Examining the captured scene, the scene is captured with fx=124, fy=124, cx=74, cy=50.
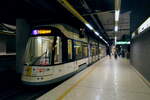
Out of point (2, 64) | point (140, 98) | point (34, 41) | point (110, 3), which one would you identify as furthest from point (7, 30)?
point (140, 98)

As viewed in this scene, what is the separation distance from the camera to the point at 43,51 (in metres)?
4.74

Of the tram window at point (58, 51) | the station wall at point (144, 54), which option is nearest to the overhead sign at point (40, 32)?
the tram window at point (58, 51)

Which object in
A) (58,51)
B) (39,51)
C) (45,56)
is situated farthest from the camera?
(58,51)

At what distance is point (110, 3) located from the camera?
23.5 ft

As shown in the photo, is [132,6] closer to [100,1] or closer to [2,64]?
[100,1]

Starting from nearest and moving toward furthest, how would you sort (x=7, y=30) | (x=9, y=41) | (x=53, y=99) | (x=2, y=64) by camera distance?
(x=53, y=99) < (x=2, y=64) < (x=7, y=30) < (x=9, y=41)

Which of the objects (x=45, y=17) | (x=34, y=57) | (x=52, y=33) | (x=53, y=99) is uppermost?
(x=45, y=17)

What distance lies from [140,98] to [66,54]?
3.21 meters

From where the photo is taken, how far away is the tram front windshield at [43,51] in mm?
4691

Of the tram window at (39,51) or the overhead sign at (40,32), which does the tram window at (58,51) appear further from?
the overhead sign at (40,32)

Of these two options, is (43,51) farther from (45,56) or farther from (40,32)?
(40,32)

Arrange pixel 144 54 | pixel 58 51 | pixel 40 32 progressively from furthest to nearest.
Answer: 1. pixel 144 54
2. pixel 58 51
3. pixel 40 32

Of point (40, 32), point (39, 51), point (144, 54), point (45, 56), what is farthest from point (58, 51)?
point (144, 54)

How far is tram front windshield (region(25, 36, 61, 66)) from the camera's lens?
469cm
